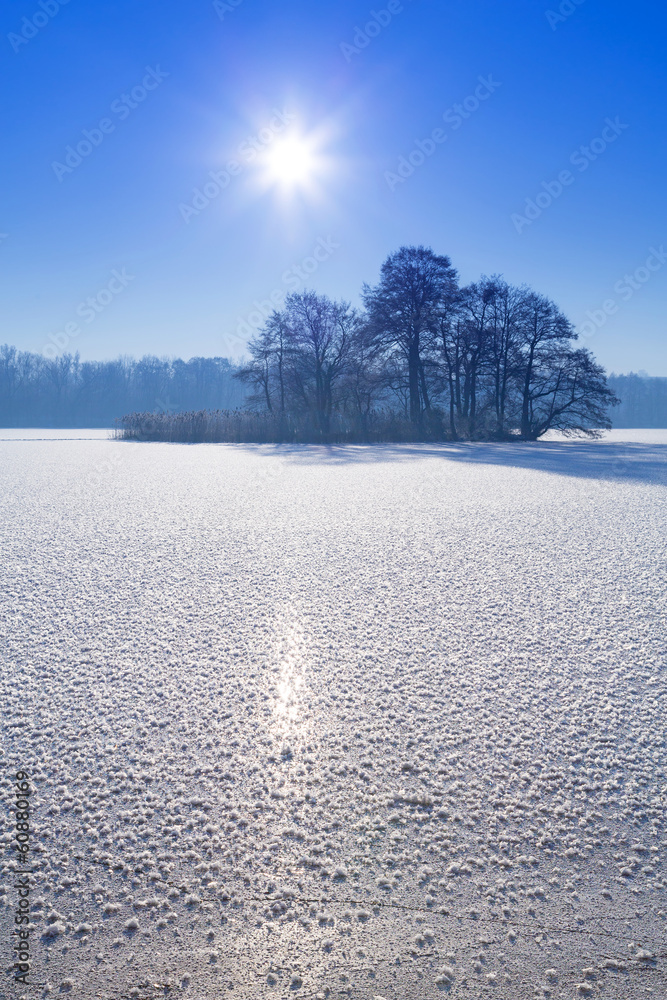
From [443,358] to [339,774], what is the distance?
88.9ft

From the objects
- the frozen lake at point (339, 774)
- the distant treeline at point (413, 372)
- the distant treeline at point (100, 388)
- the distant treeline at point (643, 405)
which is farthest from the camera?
the distant treeline at point (643, 405)

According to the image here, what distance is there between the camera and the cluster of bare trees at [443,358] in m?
26.0

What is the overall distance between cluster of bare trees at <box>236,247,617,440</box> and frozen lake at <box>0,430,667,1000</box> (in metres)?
20.5

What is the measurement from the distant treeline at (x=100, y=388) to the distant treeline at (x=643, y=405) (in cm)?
4585

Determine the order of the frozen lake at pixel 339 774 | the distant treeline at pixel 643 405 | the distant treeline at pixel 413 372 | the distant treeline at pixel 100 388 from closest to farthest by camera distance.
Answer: the frozen lake at pixel 339 774, the distant treeline at pixel 413 372, the distant treeline at pixel 100 388, the distant treeline at pixel 643 405

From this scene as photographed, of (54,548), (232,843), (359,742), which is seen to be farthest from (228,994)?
(54,548)

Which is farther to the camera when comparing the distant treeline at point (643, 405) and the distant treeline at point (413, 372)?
the distant treeline at point (643, 405)

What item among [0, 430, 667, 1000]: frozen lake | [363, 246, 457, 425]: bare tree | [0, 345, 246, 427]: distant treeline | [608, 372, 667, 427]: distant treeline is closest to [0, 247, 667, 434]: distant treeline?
[363, 246, 457, 425]: bare tree

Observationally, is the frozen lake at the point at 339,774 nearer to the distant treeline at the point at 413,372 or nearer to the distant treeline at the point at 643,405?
the distant treeline at the point at 413,372

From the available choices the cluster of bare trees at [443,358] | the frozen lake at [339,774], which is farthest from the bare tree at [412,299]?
the frozen lake at [339,774]

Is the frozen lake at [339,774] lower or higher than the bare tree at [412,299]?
lower

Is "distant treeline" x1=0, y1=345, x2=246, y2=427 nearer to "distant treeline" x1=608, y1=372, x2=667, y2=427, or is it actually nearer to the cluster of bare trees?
the cluster of bare trees

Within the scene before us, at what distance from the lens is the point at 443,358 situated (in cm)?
2722

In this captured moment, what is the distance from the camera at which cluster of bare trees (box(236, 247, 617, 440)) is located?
85.3 ft
